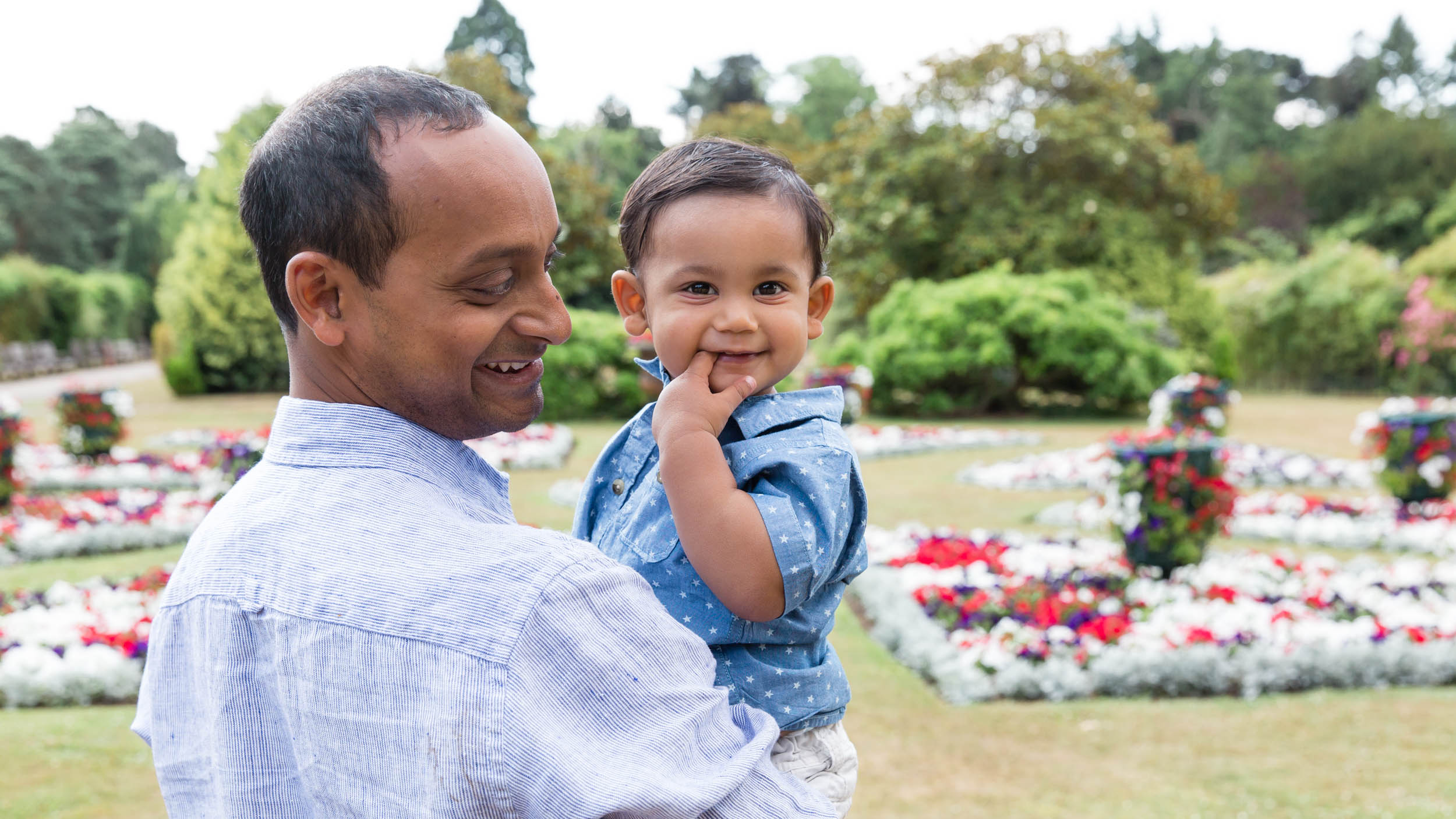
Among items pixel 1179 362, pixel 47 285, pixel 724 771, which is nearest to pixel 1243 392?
pixel 1179 362

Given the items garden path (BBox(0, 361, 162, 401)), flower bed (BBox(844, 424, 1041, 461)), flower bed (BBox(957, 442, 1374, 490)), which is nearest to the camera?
flower bed (BBox(957, 442, 1374, 490))

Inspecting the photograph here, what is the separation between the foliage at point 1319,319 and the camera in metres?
24.0

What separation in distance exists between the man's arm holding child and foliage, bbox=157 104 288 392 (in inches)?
919

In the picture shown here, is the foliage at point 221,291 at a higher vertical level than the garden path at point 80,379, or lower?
higher

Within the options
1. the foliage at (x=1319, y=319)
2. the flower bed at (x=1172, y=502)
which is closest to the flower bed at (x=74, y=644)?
the flower bed at (x=1172, y=502)

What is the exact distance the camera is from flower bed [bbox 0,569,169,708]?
491 centimetres

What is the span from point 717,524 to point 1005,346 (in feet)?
56.2

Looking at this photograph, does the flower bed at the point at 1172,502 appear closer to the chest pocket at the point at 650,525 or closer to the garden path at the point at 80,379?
the chest pocket at the point at 650,525

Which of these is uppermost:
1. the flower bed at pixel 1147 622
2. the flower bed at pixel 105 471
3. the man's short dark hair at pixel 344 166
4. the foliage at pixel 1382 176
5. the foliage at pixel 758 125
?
the foliage at pixel 758 125

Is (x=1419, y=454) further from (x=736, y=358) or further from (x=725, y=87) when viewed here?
(x=725, y=87)

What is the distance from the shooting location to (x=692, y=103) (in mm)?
42312

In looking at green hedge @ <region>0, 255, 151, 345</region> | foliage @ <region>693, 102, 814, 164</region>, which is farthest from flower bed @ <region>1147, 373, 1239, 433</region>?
green hedge @ <region>0, 255, 151, 345</region>

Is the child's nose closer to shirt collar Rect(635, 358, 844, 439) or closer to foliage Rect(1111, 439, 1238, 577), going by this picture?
shirt collar Rect(635, 358, 844, 439)

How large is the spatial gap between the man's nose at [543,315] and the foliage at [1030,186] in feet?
64.1
